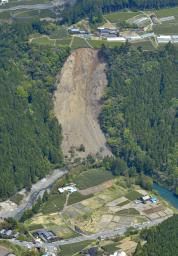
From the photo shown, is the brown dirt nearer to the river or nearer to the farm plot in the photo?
the river

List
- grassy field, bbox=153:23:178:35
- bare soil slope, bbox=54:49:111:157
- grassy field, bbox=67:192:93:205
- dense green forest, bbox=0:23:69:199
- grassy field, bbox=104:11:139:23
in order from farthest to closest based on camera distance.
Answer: grassy field, bbox=104:11:139:23
grassy field, bbox=153:23:178:35
bare soil slope, bbox=54:49:111:157
dense green forest, bbox=0:23:69:199
grassy field, bbox=67:192:93:205

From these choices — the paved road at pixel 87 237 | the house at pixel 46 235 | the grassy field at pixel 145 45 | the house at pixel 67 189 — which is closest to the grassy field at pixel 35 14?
the grassy field at pixel 145 45

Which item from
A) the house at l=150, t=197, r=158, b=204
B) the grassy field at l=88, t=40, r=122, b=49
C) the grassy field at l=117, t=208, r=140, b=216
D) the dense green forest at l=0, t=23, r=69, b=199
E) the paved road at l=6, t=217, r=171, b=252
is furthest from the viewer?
the grassy field at l=88, t=40, r=122, b=49

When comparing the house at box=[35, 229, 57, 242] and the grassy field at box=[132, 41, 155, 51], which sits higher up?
the grassy field at box=[132, 41, 155, 51]

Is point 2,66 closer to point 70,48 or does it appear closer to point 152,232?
point 70,48

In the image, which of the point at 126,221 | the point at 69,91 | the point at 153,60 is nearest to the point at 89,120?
the point at 69,91

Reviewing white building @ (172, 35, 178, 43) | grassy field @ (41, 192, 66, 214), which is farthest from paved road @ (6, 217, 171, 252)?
white building @ (172, 35, 178, 43)
